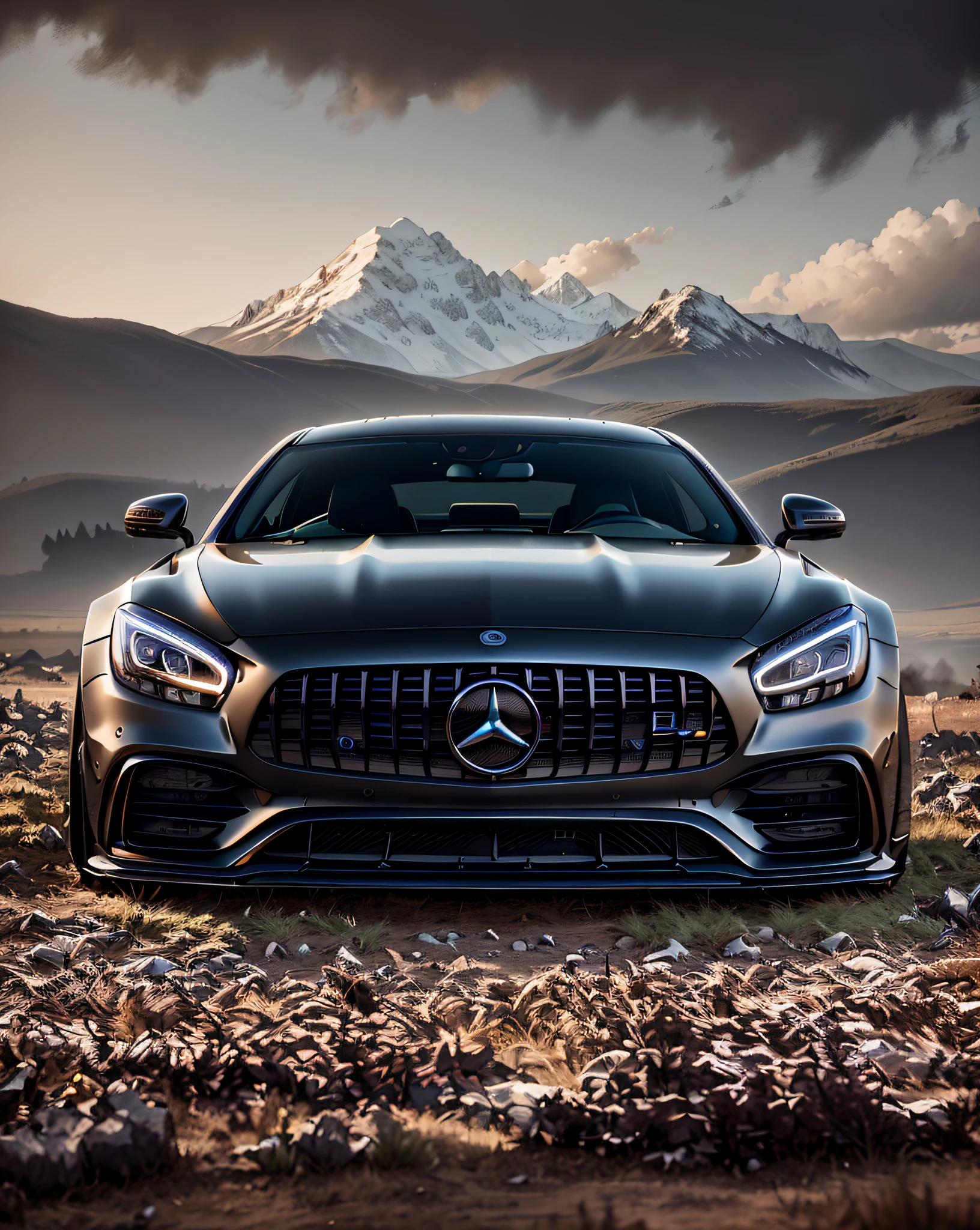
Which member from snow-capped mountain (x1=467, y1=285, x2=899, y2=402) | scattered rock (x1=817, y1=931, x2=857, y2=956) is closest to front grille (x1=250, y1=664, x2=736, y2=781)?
scattered rock (x1=817, y1=931, x2=857, y2=956)

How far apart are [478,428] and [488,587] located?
5.25ft

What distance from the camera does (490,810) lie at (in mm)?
2631

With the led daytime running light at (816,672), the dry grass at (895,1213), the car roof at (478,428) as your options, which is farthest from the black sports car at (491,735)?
the car roof at (478,428)

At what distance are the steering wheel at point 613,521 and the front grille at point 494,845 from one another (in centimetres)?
146

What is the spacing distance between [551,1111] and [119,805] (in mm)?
1488

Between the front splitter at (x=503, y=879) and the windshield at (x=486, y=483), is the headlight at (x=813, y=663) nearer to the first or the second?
the front splitter at (x=503, y=879)

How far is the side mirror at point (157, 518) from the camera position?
3.76 m

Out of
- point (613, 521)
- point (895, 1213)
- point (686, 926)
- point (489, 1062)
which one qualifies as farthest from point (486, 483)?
point (895, 1213)

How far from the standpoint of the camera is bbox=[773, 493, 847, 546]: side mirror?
12.2 ft

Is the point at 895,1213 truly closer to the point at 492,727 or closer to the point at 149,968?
the point at 492,727

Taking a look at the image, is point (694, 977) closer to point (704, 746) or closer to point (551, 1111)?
point (704, 746)

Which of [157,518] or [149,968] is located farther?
[157,518]

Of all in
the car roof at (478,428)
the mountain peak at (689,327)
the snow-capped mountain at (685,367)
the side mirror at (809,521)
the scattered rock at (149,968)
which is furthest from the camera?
the mountain peak at (689,327)

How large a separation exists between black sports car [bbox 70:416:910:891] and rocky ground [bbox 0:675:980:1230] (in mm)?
199
